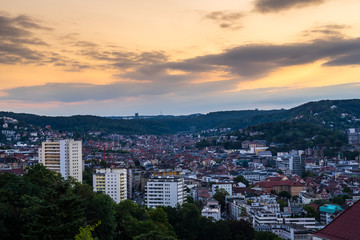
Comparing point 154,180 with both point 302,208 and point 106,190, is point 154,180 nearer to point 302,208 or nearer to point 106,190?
point 106,190

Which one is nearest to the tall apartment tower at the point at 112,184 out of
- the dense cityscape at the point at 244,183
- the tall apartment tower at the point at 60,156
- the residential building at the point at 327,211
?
the dense cityscape at the point at 244,183

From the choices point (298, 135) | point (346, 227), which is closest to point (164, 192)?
point (346, 227)

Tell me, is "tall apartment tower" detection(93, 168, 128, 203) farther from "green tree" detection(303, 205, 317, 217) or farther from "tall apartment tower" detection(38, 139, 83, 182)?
"green tree" detection(303, 205, 317, 217)

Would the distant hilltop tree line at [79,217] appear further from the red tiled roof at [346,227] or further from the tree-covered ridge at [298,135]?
the tree-covered ridge at [298,135]

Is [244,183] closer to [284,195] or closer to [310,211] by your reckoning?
[284,195]

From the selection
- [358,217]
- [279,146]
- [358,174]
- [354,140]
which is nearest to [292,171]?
[358,174]

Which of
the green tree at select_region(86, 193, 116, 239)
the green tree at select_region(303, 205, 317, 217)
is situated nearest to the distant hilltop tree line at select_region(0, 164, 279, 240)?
the green tree at select_region(86, 193, 116, 239)
